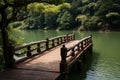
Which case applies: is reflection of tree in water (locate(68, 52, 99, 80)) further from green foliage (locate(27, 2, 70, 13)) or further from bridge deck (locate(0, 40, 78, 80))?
green foliage (locate(27, 2, 70, 13))

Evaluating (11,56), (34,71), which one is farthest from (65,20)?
(34,71)

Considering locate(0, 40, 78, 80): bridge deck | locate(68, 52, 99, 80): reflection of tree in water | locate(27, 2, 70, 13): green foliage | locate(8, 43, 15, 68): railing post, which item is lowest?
locate(68, 52, 99, 80): reflection of tree in water

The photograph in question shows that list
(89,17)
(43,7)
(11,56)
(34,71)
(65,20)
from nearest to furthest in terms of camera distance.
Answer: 1. (34,71)
2. (11,56)
3. (43,7)
4. (89,17)
5. (65,20)

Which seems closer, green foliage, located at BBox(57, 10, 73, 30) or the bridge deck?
the bridge deck

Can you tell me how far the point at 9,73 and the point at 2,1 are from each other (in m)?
4.68

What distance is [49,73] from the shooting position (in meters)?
11.7

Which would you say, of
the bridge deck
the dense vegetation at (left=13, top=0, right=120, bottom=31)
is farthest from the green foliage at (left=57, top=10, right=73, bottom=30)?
the bridge deck

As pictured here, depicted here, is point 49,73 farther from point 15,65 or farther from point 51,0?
point 51,0

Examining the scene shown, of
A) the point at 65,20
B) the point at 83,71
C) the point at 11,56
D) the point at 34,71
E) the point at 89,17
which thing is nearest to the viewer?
the point at 34,71

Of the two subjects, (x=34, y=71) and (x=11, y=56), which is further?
(x=11, y=56)

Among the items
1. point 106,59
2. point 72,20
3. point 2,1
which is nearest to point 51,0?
point 2,1

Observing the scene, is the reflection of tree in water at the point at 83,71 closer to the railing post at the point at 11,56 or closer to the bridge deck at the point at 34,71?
the bridge deck at the point at 34,71

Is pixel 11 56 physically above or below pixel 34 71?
above

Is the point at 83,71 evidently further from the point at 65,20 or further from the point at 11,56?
the point at 65,20
